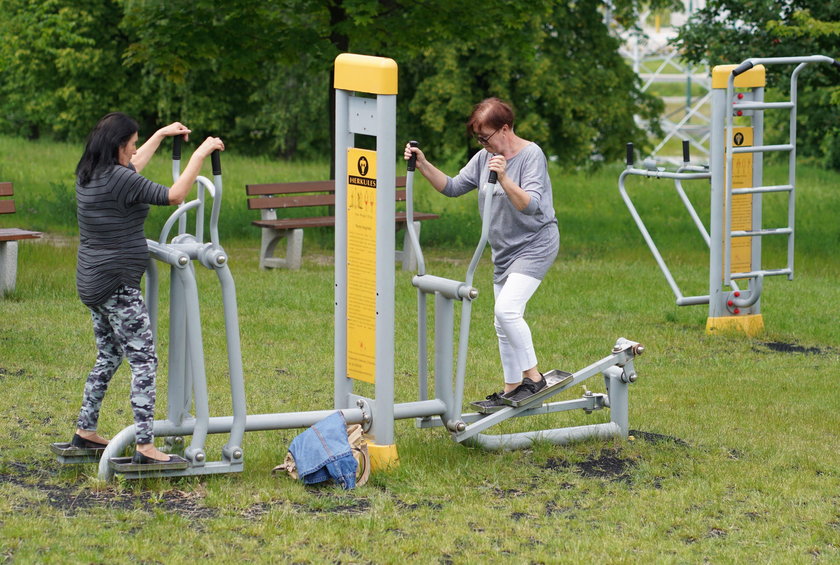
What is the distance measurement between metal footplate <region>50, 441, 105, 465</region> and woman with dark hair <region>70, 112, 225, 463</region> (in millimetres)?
372

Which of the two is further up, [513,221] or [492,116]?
[492,116]

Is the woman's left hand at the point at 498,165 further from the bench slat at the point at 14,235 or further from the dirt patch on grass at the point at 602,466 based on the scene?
the bench slat at the point at 14,235

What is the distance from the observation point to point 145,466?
5176 mm

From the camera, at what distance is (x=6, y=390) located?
706 cm

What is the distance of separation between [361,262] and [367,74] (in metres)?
0.83

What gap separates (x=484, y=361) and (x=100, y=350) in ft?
Answer: 11.9

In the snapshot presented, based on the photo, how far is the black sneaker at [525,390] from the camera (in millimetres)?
6074

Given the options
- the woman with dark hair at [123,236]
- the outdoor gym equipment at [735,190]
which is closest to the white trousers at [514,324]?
the woman with dark hair at [123,236]

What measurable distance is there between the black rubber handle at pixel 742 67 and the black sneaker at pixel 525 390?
4.18 metres

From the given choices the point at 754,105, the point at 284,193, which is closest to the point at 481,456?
the point at 754,105

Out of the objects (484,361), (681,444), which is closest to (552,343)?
(484,361)

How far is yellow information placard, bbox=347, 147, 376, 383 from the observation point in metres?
5.53

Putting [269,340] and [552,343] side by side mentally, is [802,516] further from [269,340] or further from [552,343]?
[269,340]

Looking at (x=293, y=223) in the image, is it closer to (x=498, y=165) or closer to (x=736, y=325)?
(x=736, y=325)
